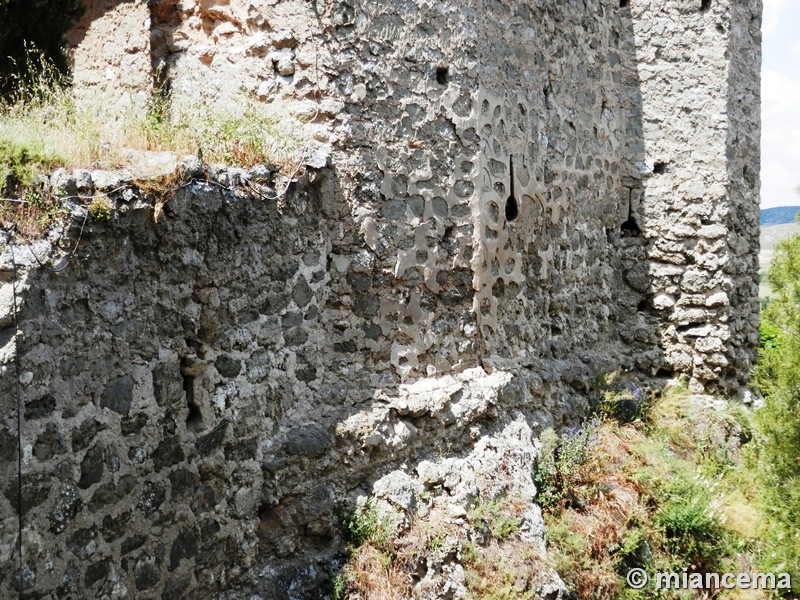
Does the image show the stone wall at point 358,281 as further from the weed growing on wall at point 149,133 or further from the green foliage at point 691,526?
the green foliage at point 691,526

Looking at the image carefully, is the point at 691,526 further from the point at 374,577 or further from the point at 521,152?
the point at 521,152

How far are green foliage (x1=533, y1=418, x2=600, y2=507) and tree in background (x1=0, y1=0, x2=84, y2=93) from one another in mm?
5012

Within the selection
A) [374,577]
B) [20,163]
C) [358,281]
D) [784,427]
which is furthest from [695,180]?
[20,163]

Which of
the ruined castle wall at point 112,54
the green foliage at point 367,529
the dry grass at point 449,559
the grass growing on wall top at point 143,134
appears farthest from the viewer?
the ruined castle wall at point 112,54

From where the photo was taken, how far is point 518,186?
22.7ft

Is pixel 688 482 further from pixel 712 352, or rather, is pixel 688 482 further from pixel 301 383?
pixel 301 383

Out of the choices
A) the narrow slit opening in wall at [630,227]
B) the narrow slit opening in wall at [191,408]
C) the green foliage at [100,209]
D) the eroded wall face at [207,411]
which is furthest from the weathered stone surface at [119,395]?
the narrow slit opening in wall at [630,227]

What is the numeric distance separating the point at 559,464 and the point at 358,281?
2.24 meters

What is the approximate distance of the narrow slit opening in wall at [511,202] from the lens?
Result: 268 inches

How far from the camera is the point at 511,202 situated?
22.6ft

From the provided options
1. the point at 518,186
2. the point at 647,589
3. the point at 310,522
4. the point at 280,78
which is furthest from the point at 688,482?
the point at 280,78

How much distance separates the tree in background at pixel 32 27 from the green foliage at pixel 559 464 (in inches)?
197

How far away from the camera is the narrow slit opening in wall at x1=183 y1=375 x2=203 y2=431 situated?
4734 millimetres

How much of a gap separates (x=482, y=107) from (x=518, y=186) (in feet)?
2.75
